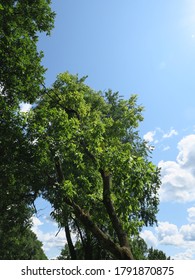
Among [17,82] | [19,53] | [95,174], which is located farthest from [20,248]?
[19,53]

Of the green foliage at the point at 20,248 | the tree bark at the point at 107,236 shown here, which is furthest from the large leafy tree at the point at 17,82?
the green foliage at the point at 20,248

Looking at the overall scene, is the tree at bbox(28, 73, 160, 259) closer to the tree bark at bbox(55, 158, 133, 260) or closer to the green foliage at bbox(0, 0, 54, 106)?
the tree bark at bbox(55, 158, 133, 260)

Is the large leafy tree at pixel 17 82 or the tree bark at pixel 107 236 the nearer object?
the tree bark at pixel 107 236

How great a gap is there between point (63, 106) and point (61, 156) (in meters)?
4.37

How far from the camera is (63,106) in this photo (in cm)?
1991

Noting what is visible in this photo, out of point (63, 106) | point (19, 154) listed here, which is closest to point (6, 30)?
point (63, 106)

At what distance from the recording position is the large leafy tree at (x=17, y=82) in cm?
1620

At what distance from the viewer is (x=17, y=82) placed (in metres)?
17.7

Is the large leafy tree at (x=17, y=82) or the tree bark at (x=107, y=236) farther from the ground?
the large leafy tree at (x=17, y=82)

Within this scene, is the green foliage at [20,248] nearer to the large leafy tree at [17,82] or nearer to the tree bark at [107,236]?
the large leafy tree at [17,82]

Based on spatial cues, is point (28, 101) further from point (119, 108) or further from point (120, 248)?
point (119, 108)

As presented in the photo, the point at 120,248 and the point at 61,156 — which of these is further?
the point at 61,156

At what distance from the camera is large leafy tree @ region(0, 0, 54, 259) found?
1620 centimetres

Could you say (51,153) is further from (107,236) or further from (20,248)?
(20,248)
